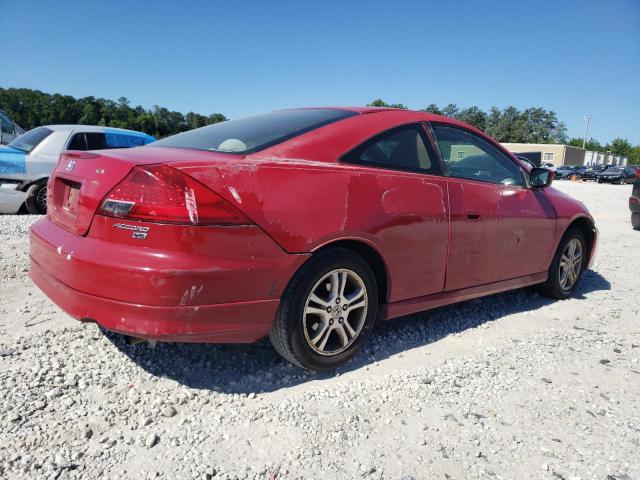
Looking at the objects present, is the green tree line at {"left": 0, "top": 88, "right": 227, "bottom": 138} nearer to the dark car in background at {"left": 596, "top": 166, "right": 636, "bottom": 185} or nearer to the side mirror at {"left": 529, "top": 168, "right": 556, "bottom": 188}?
the dark car in background at {"left": 596, "top": 166, "right": 636, "bottom": 185}

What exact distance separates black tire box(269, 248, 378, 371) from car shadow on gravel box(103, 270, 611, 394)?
13 centimetres

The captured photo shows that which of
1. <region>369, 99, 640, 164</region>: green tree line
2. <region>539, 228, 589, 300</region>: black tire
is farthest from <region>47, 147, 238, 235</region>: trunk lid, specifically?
<region>369, 99, 640, 164</region>: green tree line

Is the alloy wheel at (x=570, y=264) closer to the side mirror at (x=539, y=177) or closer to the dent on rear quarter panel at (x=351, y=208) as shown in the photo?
the side mirror at (x=539, y=177)

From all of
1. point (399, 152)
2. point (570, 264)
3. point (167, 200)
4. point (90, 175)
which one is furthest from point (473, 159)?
point (90, 175)

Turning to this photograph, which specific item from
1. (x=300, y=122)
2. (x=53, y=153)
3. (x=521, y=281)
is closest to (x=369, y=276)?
(x=300, y=122)

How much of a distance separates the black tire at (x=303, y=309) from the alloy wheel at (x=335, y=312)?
0.02 meters

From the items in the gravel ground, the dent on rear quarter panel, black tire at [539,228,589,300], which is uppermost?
the dent on rear quarter panel

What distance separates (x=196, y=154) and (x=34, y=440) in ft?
5.04

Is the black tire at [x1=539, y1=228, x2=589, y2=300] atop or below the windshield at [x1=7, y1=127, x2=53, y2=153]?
below

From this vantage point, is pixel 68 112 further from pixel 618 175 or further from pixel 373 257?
pixel 373 257

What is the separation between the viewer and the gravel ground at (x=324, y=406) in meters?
2.04

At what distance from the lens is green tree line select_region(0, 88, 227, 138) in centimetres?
6725

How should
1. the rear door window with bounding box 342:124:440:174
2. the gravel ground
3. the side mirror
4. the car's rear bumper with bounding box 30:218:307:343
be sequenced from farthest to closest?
1. the side mirror
2. the rear door window with bounding box 342:124:440:174
3. the car's rear bumper with bounding box 30:218:307:343
4. the gravel ground

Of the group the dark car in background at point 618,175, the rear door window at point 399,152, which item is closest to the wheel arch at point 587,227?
the rear door window at point 399,152
